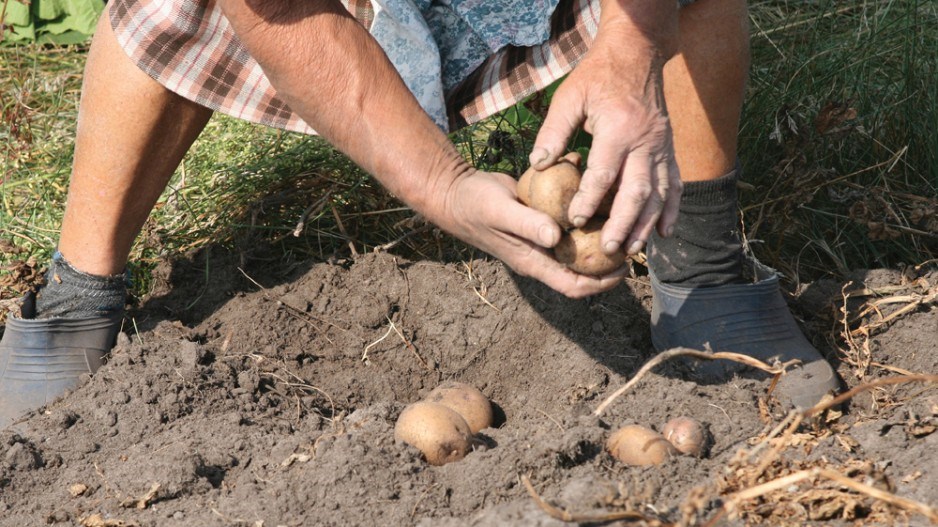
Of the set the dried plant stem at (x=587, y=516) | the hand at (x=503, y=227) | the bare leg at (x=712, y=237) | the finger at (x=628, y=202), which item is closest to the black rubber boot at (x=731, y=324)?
the bare leg at (x=712, y=237)

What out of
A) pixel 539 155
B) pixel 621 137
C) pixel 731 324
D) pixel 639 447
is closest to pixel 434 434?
pixel 639 447

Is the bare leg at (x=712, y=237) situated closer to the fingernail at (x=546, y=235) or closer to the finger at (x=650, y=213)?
the finger at (x=650, y=213)

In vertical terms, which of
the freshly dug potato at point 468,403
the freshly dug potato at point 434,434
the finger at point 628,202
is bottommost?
the freshly dug potato at point 468,403

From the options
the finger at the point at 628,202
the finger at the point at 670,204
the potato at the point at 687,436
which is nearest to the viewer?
the finger at the point at 628,202

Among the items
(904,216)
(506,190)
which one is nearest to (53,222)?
(506,190)

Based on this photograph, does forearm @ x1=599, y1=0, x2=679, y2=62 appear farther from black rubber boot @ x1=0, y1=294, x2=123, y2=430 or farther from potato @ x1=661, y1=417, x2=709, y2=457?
black rubber boot @ x1=0, y1=294, x2=123, y2=430

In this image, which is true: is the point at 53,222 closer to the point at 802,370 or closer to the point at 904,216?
the point at 802,370

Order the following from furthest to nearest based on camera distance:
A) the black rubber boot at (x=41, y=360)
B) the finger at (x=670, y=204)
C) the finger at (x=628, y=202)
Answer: the black rubber boot at (x=41, y=360) → the finger at (x=670, y=204) → the finger at (x=628, y=202)

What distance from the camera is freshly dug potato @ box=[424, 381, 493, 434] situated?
8.07 feet

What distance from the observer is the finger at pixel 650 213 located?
6.48 ft

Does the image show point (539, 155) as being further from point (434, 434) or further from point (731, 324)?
point (731, 324)

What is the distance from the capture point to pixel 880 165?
3182 mm

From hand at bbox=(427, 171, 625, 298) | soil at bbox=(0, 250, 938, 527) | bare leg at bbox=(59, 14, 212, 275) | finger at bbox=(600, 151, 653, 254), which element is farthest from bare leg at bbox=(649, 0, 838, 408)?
bare leg at bbox=(59, 14, 212, 275)

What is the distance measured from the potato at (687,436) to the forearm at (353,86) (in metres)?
0.76
